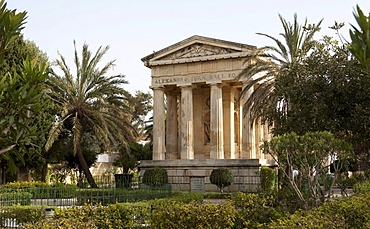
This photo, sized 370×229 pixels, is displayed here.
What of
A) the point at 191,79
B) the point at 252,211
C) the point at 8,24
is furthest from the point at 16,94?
the point at 191,79

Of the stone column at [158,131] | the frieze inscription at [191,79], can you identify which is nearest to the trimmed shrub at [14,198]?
the stone column at [158,131]

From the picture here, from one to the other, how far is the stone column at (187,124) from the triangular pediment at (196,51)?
6.37 ft

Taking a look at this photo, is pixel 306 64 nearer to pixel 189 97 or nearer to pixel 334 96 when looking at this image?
pixel 334 96

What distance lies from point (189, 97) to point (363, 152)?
12618mm

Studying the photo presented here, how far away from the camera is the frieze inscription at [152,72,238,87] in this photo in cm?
2997

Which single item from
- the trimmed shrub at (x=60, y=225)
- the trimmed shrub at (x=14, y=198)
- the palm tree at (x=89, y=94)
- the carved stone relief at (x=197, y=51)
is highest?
the carved stone relief at (x=197, y=51)

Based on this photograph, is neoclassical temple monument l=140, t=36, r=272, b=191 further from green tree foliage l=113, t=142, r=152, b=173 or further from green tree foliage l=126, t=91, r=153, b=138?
green tree foliage l=126, t=91, r=153, b=138

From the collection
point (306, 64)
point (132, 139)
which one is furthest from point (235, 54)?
point (306, 64)

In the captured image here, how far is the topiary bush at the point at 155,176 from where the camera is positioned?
2825cm

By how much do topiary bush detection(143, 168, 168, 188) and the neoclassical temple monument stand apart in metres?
0.95

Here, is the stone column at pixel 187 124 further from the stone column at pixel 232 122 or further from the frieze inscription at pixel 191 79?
the stone column at pixel 232 122

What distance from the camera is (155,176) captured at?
2841cm

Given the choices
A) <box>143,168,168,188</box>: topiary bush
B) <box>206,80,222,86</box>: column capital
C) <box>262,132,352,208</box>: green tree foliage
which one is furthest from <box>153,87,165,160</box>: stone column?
<box>262,132,352,208</box>: green tree foliage

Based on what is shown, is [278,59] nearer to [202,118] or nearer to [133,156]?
[202,118]
